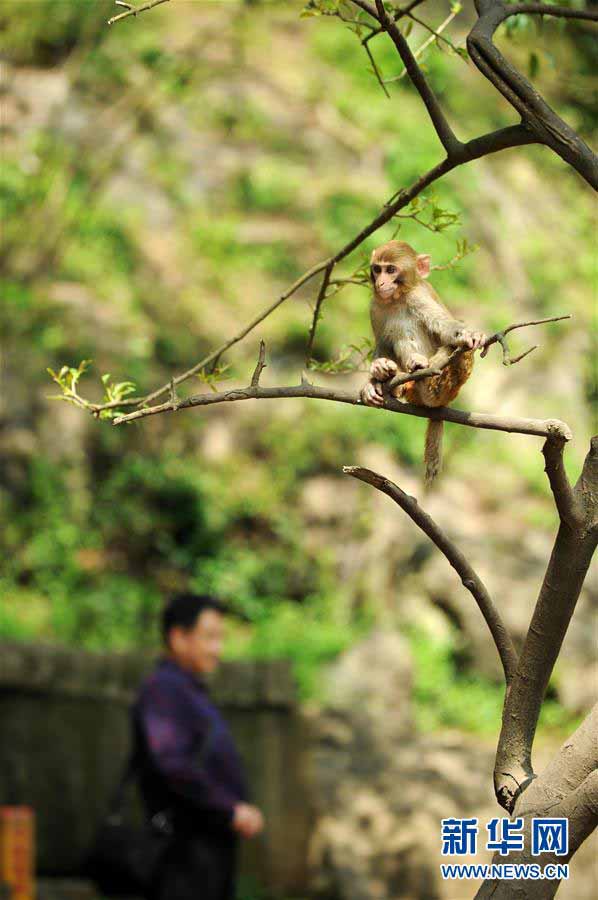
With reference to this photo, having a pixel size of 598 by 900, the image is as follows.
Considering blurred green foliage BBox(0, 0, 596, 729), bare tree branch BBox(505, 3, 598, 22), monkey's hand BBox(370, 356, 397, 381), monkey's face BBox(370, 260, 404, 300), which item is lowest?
monkey's hand BBox(370, 356, 397, 381)

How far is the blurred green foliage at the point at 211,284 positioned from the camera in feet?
26.5

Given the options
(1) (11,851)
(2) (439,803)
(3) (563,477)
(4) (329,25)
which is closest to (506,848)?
(3) (563,477)

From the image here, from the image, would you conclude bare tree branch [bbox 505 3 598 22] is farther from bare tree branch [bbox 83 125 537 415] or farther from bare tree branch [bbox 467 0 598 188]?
bare tree branch [bbox 83 125 537 415]

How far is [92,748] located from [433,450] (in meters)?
4.15

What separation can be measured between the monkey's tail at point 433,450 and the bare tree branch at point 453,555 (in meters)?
0.63

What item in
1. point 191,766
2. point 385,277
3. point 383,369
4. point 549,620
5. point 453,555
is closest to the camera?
point 549,620

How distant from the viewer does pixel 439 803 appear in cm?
655

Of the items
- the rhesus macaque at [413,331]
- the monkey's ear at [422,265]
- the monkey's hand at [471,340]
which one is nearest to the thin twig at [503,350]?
the monkey's hand at [471,340]

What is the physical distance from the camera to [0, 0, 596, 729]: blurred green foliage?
808 cm

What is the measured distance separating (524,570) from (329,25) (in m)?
6.66

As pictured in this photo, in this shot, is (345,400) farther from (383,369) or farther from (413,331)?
(413,331)

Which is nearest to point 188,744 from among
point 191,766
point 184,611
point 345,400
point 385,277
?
point 191,766

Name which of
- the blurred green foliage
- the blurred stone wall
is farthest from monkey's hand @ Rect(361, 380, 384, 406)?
the blurred stone wall

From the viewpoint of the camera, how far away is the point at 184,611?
15.9ft
